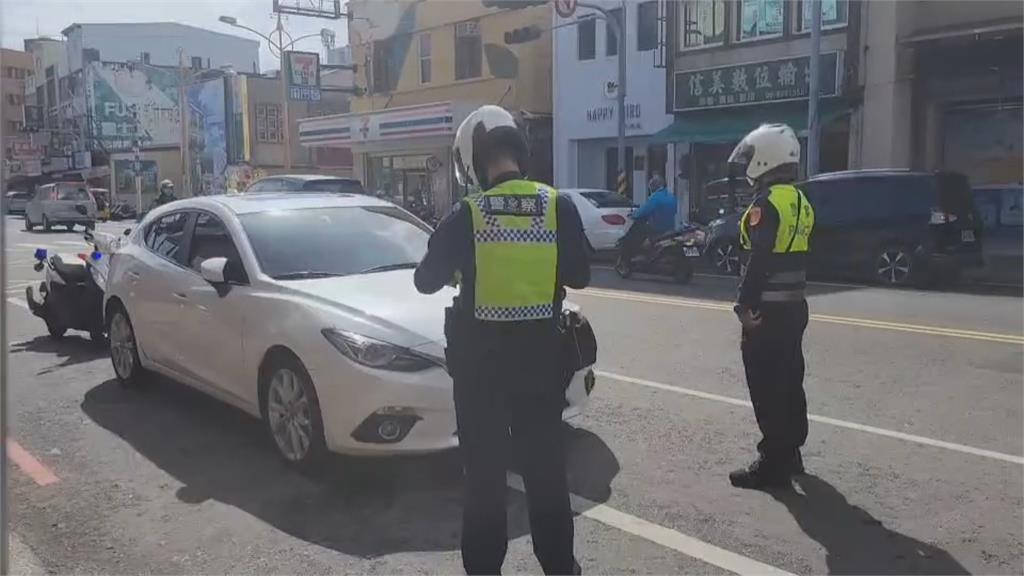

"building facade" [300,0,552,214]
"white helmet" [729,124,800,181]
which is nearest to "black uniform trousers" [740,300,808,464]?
"white helmet" [729,124,800,181]

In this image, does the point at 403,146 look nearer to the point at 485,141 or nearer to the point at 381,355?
the point at 381,355

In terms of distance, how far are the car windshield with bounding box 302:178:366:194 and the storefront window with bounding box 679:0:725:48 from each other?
357 inches

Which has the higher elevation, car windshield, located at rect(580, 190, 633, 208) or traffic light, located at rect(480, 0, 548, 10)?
traffic light, located at rect(480, 0, 548, 10)

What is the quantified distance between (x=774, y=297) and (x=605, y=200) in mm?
13889

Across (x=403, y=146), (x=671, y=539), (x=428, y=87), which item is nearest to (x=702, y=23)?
(x=428, y=87)

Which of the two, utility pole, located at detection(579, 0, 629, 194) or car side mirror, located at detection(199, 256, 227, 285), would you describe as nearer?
car side mirror, located at detection(199, 256, 227, 285)

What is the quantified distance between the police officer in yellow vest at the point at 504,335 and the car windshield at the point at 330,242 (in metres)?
2.51

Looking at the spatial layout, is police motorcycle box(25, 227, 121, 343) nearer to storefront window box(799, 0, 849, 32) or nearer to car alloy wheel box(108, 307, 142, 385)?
car alloy wheel box(108, 307, 142, 385)

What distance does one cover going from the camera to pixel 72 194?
108ft

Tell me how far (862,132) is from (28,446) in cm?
1846

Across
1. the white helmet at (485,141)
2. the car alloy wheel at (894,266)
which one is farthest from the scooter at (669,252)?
the white helmet at (485,141)

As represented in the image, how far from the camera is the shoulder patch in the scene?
4883 mm

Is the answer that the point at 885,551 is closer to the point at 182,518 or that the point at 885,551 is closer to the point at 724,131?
the point at 182,518

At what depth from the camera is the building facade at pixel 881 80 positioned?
1898cm
